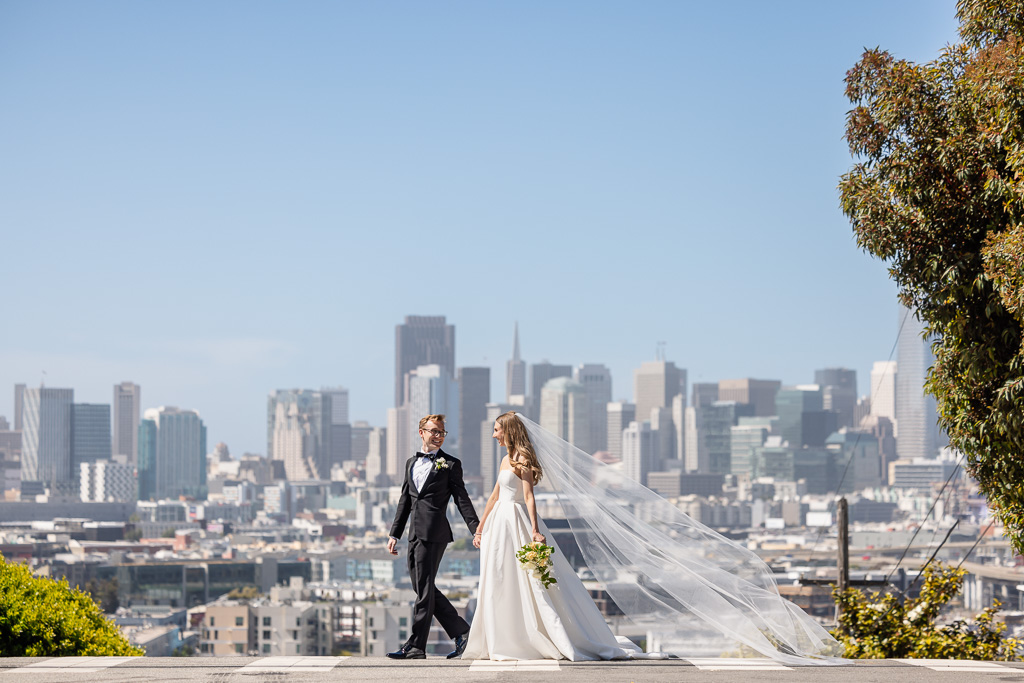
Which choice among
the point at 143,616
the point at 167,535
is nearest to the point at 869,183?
the point at 143,616

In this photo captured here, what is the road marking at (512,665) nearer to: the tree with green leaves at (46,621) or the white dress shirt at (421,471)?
the white dress shirt at (421,471)

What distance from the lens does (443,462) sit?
22.2 feet

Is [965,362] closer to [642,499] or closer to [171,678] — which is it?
[642,499]

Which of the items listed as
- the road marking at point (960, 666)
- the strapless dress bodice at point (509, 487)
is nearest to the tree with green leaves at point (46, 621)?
the strapless dress bodice at point (509, 487)

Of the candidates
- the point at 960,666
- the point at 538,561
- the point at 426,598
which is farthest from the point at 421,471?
the point at 960,666

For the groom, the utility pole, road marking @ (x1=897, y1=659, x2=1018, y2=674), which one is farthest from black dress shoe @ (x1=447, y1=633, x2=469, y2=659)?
the utility pole

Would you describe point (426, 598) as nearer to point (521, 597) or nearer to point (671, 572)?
point (521, 597)

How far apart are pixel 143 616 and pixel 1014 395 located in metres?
101

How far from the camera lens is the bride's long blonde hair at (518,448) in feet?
21.0

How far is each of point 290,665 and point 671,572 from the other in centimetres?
234

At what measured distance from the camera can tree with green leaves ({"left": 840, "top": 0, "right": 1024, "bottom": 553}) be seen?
6.90 metres

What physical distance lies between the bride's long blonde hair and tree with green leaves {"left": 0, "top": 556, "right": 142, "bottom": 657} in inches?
144

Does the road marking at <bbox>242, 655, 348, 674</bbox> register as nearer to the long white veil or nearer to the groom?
the groom

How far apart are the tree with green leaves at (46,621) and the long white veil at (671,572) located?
3.75 meters
